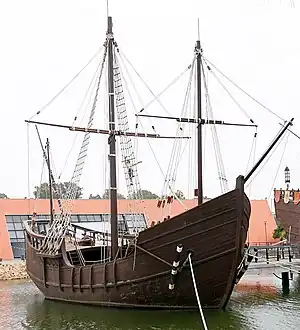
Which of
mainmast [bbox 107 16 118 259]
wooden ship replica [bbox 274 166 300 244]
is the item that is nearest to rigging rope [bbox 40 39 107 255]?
mainmast [bbox 107 16 118 259]

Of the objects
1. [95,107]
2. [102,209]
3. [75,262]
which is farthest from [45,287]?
[102,209]

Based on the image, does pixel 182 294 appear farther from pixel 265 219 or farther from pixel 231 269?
pixel 265 219

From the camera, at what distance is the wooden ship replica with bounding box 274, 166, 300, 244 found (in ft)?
70.0

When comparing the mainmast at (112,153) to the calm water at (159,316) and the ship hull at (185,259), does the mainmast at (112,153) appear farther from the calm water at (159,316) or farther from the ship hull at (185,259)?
the calm water at (159,316)

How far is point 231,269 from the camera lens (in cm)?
1337

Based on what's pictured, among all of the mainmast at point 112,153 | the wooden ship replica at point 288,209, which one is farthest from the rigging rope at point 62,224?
the wooden ship replica at point 288,209

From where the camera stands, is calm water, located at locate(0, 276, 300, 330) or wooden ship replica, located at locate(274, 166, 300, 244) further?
wooden ship replica, located at locate(274, 166, 300, 244)

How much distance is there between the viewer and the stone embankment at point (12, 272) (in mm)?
23734

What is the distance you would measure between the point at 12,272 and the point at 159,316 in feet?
39.9

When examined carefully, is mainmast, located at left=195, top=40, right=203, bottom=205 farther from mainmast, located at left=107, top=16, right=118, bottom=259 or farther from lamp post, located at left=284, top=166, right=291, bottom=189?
lamp post, located at left=284, top=166, right=291, bottom=189

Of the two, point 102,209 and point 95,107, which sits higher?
point 95,107

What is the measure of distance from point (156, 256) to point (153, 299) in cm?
112

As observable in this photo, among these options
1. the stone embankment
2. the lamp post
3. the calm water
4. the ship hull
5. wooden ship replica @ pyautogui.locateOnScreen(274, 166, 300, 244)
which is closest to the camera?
the calm water

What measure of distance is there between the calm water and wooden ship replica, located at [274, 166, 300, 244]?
4.37 metres
